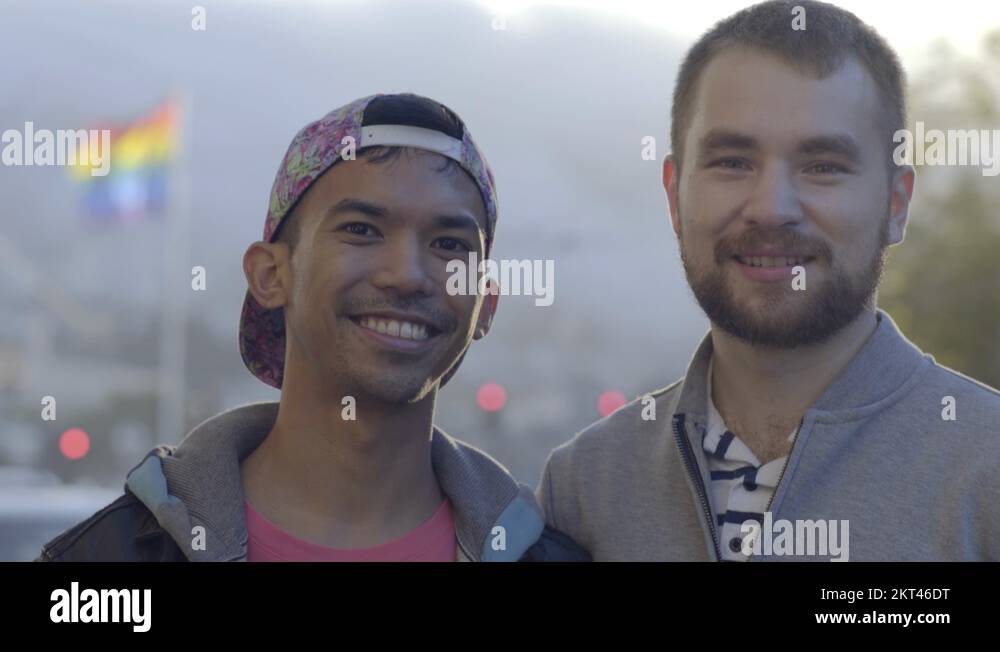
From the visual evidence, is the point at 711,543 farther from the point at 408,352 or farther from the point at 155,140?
the point at 155,140

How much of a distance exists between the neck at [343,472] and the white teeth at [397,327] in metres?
0.19

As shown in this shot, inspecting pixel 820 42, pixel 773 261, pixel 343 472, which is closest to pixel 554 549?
pixel 343 472

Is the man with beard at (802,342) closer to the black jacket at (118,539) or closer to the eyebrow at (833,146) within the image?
the eyebrow at (833,146)

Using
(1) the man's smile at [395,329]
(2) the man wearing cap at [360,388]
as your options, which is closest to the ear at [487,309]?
(2) the man wearing cap at [360,388]

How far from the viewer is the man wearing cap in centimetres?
300

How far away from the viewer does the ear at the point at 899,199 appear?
313 cm

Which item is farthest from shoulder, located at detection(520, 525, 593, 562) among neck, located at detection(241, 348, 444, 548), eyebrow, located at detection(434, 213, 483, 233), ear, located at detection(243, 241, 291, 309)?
ear, located at detection(243, 241, 291, 309)

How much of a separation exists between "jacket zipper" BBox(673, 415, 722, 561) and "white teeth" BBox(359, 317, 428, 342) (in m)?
0.73

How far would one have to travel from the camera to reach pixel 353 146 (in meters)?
3.09

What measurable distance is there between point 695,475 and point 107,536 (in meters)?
1.45

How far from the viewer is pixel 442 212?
3072 mm

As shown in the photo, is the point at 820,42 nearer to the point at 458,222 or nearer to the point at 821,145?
the point at 821,145

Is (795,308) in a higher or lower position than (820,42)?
lower
